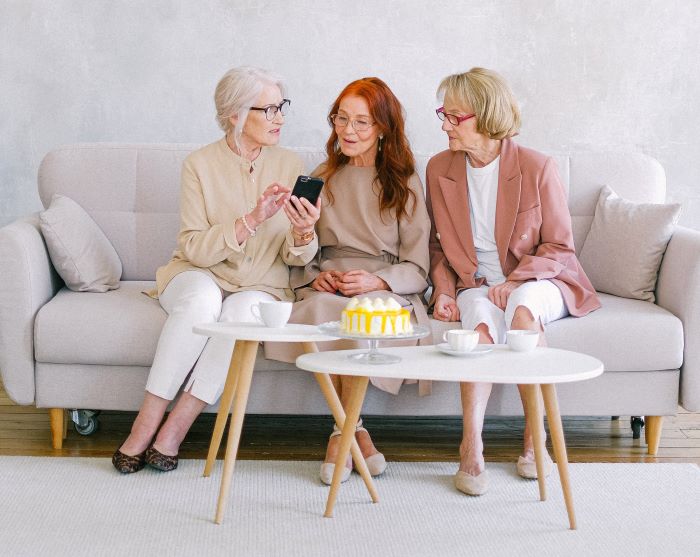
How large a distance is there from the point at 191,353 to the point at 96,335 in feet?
1.07

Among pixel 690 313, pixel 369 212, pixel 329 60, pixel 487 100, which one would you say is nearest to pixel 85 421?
pixel 369 212

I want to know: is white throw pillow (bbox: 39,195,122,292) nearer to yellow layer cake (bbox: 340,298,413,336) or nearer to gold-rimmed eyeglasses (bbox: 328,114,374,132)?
gold-rimmed eyeglasses (bbox: 328,114,374,132)

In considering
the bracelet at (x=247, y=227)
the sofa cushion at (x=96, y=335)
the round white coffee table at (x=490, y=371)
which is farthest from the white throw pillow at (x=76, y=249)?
the round white coffee table at (x=490, y=371)

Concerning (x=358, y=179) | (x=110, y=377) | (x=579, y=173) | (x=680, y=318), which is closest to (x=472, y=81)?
(x=358, y=179)

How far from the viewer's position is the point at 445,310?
2912 mm

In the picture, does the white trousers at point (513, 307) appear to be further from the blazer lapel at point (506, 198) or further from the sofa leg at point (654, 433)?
the sofa leg at point (654, 433)

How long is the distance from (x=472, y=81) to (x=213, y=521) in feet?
4.92

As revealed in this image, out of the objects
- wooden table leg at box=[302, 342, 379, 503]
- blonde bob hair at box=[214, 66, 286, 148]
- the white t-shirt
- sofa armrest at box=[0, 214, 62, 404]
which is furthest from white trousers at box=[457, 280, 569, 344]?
sofa armrest at box=[0, 214, 62, 404]

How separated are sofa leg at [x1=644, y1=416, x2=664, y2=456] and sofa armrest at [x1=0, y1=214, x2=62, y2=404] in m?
1.88

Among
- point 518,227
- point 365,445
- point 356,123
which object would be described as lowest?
point 365,445

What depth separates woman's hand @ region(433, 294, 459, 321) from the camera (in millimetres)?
2896

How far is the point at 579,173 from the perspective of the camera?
3.38m

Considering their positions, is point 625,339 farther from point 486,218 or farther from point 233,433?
point 233,433

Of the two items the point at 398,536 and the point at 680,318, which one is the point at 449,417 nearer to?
the point at 680,318
